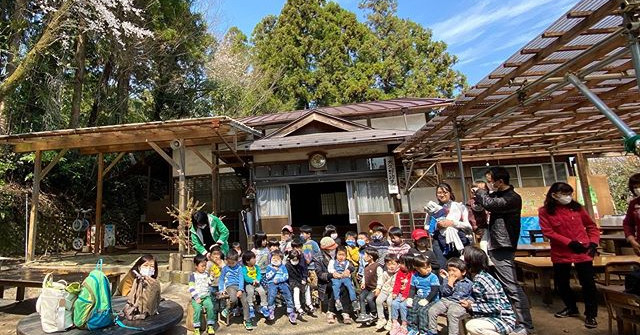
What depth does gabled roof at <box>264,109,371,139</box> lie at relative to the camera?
9.77 m

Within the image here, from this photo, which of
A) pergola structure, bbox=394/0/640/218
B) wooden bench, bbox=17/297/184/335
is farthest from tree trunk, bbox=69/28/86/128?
pergola structure, bbox=394/0/640/218

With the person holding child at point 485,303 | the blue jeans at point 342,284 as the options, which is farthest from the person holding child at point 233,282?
the person holding child at point 485,303

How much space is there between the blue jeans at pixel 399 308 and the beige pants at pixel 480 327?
88 cm

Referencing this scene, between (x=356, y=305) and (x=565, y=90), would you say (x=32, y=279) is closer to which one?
(x=356, y=305)

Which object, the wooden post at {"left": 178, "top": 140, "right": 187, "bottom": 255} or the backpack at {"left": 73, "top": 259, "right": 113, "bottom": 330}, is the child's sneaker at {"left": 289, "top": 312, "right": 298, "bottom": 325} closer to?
the backpack at {"left": 73, "top": 259, "right": 113, "bottom": 330}

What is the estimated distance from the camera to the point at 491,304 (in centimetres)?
314

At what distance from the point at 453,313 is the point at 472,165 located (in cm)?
758

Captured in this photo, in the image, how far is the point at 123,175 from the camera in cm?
1275

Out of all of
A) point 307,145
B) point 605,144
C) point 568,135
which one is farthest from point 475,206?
point 605,144

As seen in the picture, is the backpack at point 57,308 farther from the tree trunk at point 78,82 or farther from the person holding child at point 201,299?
the tree trunk at point 78,82

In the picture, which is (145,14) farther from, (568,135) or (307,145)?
(568,135)

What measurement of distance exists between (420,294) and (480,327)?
0.84 meters

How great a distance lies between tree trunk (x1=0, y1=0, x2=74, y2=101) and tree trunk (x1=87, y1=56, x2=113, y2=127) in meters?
2.36

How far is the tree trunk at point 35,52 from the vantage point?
28.8ft
